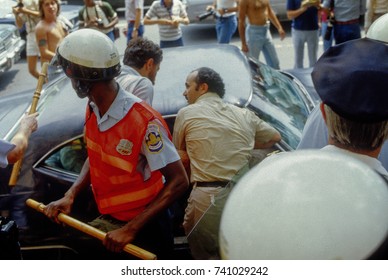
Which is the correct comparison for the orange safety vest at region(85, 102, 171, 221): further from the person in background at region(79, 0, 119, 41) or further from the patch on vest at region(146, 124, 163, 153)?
the person in background at region(79, 0, 119, 41)

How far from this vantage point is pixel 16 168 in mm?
2957

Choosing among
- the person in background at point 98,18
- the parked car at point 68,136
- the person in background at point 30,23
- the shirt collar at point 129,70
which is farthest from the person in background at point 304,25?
the shirt collar at point 129,70

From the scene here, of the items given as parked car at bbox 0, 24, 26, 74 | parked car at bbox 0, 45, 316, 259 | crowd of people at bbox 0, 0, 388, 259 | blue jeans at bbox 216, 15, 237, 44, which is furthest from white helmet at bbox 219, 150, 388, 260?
parked car at bbox 0, 24, 26, 74

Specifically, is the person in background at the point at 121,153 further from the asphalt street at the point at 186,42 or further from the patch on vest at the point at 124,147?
the asphalt street at the point at 186,42

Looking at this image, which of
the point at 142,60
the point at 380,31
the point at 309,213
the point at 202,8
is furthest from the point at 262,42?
the point at 309,213

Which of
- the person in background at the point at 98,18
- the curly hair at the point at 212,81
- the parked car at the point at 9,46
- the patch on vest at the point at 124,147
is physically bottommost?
the parked car at the point at 9,46

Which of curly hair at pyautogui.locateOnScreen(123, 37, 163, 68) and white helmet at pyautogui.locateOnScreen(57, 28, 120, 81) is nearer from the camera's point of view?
white helmet at pyautogui.locateOnScreen(57, 28, 120, 81)

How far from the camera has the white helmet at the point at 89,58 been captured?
2238mm

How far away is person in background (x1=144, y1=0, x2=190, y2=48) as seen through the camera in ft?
20.4

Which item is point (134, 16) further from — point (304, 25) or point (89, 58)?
point (89, 58)

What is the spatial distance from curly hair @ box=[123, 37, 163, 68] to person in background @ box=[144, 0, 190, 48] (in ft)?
9.96

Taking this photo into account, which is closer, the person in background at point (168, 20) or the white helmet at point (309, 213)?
the white helmet at point (309, 213)

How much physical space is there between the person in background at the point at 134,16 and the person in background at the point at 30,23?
3.59 ft
